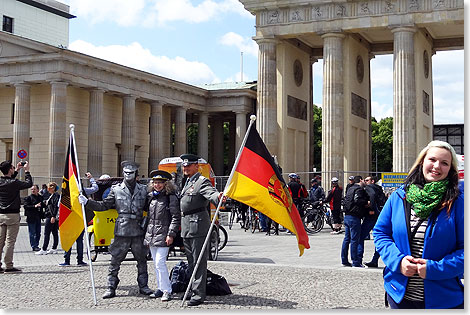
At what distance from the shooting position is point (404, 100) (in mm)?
41688

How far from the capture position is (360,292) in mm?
9438

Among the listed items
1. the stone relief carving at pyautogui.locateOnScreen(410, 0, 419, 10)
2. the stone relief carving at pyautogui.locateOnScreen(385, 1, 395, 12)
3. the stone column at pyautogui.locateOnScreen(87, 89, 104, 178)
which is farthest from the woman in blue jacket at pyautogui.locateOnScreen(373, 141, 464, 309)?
the stone column at pyautogui.locateOnScreen(87, 89, 104, 178)

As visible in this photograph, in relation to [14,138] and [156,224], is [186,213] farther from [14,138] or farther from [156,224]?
[14,138]

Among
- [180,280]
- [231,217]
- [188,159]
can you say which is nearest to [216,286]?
[180,280]

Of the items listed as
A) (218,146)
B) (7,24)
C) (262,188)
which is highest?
(7,24)

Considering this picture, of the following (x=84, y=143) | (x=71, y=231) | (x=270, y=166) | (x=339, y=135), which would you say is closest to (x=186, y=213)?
(x=270, y=166)

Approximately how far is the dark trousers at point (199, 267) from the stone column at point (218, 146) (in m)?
50.3

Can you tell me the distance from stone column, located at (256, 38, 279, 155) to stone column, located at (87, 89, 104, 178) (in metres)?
11.0

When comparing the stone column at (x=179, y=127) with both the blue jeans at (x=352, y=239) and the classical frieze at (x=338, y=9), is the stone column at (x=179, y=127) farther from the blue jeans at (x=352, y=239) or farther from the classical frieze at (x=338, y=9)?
the blue jeans at (x=352, y=239)

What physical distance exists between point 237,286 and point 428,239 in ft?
19.7

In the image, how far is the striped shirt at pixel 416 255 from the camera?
14.3 ft

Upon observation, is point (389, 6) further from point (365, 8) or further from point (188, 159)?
point (188, 159)

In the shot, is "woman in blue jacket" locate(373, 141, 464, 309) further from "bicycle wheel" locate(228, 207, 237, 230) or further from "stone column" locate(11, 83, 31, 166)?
"stone column" locate(11, 83, 31, 166)

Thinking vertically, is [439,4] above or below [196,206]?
above
